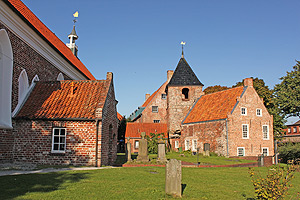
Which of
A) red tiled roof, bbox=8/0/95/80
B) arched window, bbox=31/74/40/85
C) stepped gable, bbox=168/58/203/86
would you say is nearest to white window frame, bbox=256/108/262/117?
stepped gable, bbox=168/58/203/86

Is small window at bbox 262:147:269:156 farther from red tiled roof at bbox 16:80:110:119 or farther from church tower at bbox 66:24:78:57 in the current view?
church tower at bbox 66:24:78:57

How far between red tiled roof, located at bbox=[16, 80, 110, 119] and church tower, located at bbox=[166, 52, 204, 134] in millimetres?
24264

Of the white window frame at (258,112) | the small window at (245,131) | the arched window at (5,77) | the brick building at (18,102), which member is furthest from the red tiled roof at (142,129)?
the arched window at (5,77)

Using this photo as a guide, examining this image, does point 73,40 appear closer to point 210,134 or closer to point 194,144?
point 194,144

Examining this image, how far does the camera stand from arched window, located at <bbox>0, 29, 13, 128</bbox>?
15438mm

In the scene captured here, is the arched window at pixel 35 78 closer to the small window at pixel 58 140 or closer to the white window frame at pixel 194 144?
the small window at pixel 58 140

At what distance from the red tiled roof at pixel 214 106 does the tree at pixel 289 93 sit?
1140 cm

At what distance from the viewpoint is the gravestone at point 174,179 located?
8.29m

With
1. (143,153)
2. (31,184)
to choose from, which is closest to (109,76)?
(143,153)

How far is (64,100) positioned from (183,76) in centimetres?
2844

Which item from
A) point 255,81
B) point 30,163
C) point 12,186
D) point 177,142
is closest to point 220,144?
point 177,142

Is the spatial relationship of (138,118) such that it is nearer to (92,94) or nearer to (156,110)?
(156,110)

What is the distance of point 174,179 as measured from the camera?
8.32m

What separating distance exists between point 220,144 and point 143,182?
858 inches
